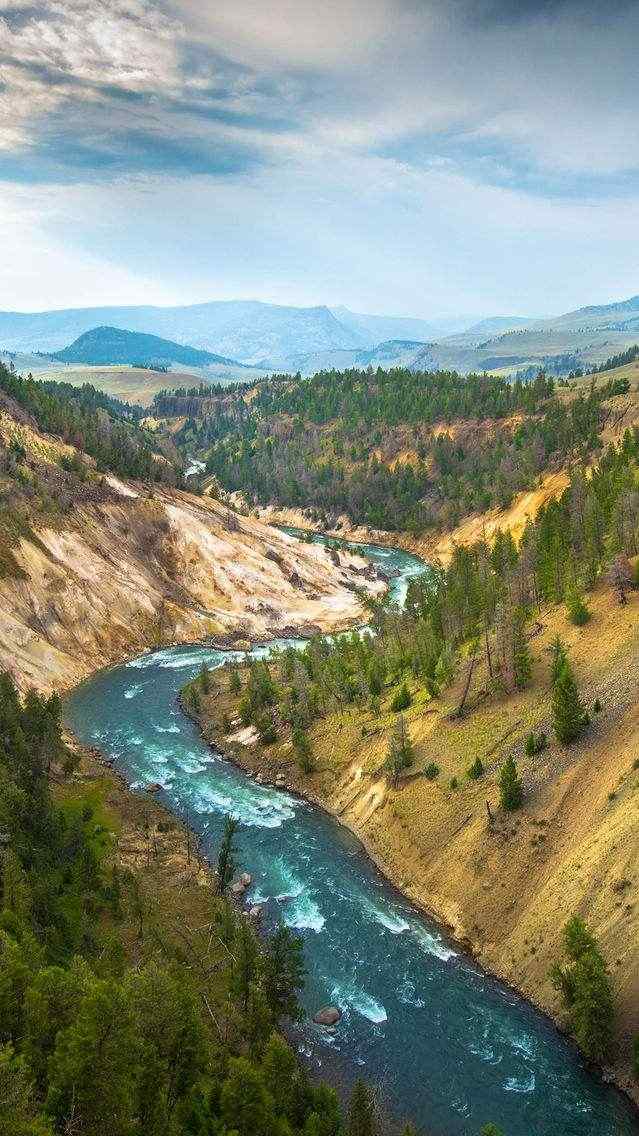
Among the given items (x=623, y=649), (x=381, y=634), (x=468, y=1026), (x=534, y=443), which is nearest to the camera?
(x=468, y=1026)

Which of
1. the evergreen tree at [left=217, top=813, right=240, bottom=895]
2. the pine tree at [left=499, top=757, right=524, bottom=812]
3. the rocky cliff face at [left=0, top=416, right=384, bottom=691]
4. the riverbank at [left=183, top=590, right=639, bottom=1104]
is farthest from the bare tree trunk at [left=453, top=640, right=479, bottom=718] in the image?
the rocky cliff face at [left=0, top=416, right=384, bottom=691]

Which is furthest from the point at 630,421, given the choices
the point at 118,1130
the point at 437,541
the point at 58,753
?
the point at 118,1130

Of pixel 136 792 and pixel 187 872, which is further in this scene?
pixel 136 792

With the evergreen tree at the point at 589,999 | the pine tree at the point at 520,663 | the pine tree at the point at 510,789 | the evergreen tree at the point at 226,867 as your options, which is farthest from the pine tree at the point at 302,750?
the evergreen tree at the point at 589,999

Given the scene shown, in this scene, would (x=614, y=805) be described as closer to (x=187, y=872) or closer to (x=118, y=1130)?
(x=187, y=872)

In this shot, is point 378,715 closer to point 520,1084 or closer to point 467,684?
point 467,684

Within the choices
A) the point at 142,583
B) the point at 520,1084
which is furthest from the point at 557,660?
the point at 142,583
